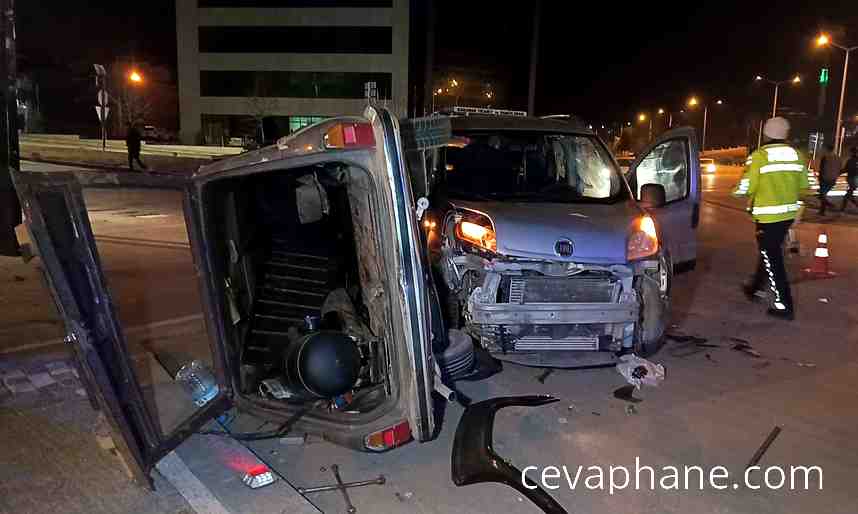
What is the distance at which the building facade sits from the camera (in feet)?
170

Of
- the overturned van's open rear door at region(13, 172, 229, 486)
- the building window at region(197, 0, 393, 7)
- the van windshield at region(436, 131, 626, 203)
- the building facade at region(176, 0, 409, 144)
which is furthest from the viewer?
the building facade at region(176, 0, 409, 144)

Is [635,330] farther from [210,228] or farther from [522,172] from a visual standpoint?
[210,228]

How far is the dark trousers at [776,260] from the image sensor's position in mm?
6820

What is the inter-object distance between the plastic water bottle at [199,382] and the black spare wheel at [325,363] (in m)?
0.71

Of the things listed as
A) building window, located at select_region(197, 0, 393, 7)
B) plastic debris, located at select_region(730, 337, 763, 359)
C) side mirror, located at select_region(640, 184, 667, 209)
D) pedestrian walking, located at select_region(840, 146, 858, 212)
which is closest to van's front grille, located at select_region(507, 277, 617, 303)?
side mirror, located at select_region(640, 184, 667, 209)

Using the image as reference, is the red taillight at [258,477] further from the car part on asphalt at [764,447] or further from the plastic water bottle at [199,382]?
the car part on asphalt at [764,447]

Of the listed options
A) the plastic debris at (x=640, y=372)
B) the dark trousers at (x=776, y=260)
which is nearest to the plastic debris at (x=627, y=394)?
the plastic debris at (x=640, y=372)

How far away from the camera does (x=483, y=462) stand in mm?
→ 3734

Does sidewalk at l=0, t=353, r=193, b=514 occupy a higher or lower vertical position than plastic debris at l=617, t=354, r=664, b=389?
lower

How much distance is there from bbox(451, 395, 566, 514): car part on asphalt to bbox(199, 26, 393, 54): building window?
165 feet

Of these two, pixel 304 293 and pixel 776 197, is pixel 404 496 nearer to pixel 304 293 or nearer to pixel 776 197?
pixel 304 293

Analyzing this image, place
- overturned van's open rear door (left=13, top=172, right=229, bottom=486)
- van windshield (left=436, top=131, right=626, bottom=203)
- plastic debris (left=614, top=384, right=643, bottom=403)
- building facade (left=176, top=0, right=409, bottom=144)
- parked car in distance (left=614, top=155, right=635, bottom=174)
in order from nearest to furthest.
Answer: overturned van's open rear door (left=13, top=172, right=229, bottom=486) < plastic debris (left=614, top=384, right=643, bottom=403) < van windshield (left=436, top=131, right=626, bottom=203) < parked car in distance (left=614, top=155, right=635, bottom=174) < building facade (left=176, top=0, right=409, bottom=144)

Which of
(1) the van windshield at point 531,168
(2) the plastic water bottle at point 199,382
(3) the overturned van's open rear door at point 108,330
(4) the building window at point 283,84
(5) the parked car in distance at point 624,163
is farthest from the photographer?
(4) the building window at point 283,84

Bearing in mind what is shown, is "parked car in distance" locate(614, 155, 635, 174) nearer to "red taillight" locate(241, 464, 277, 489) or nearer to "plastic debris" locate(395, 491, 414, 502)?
"plastic debris" locate(395, 491, 414, 502)
